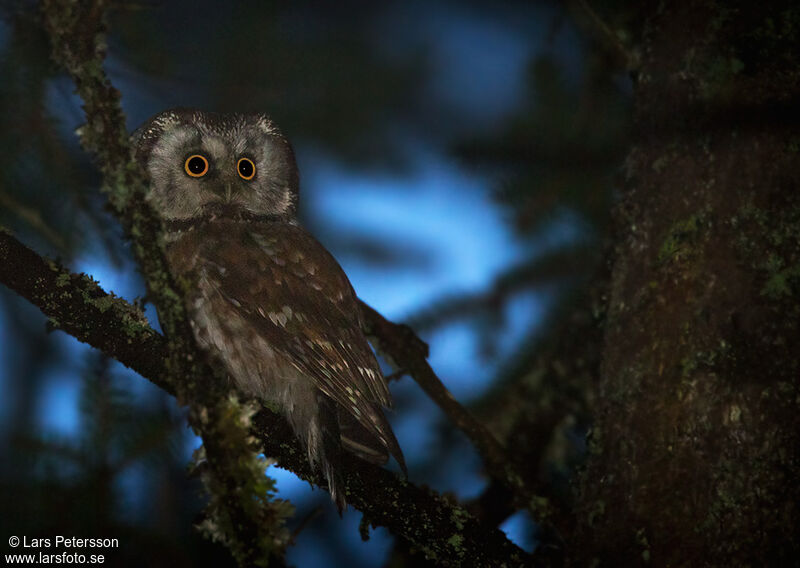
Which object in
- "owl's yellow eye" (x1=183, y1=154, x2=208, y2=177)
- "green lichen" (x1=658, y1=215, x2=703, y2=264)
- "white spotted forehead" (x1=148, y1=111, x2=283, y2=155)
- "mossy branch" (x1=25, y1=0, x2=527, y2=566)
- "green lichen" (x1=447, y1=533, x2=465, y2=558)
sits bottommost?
"green lichen" (x1=447, y1=533, x2=465, y2=558)

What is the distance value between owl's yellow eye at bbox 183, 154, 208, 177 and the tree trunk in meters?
1.45

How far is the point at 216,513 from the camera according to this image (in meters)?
1.43

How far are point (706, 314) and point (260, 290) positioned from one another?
4.41ft

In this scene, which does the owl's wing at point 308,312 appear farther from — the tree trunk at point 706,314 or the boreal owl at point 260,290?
the tree trunk at point 706,314

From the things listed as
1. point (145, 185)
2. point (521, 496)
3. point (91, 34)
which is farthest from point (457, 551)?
point (91, 34)

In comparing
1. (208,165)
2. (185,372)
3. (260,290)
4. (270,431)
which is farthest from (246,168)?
(185,372)

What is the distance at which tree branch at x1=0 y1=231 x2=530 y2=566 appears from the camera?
1.62 metres

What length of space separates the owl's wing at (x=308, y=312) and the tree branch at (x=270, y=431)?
0.76 ft

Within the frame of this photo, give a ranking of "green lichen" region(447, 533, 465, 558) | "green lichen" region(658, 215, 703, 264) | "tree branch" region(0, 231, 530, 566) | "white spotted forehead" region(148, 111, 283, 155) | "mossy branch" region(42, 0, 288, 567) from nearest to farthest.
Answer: "mossy branch" region(42, 0, 288, 567)
"tree branch" region(0, 231, 530, 566)
"green lichen" region(447, 533, 465, 558)
"green lichen" region(658, 215, 703, 264)
"white spotted forehead" region(148, 111, 283, 155)

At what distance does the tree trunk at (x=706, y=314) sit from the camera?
1.95m

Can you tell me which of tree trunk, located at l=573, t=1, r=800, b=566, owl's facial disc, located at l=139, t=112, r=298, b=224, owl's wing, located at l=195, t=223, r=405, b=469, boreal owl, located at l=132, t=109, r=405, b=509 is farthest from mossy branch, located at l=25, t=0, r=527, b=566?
owl's facial disc, located at l=139, t=112, r=298, b=224

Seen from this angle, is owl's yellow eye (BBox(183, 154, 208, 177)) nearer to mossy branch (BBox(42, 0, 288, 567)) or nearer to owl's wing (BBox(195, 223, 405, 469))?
owl's wing (BBox(195, 223, 405, 469))

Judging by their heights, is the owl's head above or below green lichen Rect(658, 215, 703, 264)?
above

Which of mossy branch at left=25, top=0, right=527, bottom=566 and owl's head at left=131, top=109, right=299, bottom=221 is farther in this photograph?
owl's head at left=131, top=109, right=299, bottom=221
